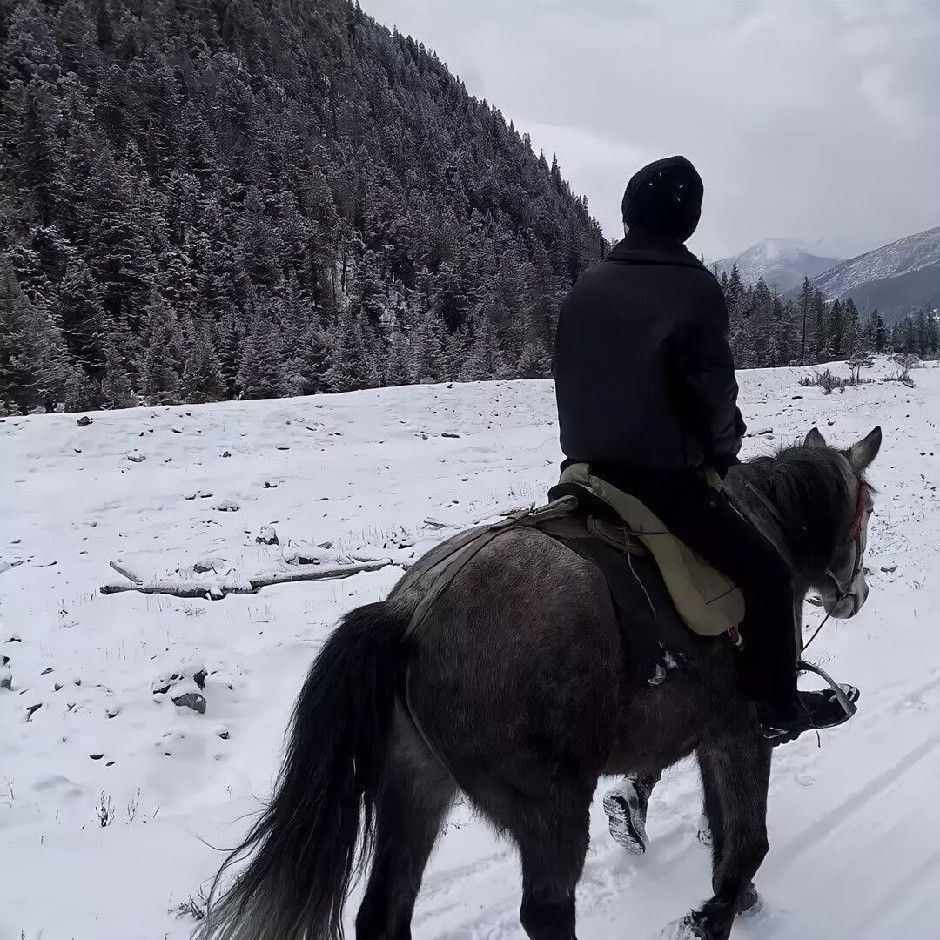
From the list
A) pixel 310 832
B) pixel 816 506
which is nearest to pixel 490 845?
pixel 310 832

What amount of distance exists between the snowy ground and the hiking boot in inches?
38.5

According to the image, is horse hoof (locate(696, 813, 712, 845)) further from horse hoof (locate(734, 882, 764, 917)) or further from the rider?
the rider

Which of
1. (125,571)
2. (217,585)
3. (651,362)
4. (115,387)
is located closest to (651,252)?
(651,362)

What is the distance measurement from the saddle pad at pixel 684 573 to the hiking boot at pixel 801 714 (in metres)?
0.50

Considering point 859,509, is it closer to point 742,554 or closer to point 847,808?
point 742,554

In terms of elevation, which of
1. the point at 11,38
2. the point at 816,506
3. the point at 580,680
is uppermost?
the point at 11,38

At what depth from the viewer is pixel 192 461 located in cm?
1470

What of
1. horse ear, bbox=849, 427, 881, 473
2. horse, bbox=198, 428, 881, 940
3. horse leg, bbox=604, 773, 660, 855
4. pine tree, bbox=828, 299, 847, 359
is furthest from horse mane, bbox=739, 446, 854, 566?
pine tree, bbox=828, 299, 847, 359

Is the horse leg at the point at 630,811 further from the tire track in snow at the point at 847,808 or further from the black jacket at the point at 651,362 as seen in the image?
the black jacket at the point at 651,362

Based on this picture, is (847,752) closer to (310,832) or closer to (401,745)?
(401,745)

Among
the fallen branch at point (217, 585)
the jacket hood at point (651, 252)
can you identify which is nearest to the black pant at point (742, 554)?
the jacket hood at point (651, 252)

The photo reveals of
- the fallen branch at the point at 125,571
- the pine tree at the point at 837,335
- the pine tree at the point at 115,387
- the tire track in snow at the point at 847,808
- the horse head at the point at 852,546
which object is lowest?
the tire track in snow at the point at 847,808

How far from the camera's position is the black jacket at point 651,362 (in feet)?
7.30

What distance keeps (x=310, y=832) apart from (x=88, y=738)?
354 centimetres
